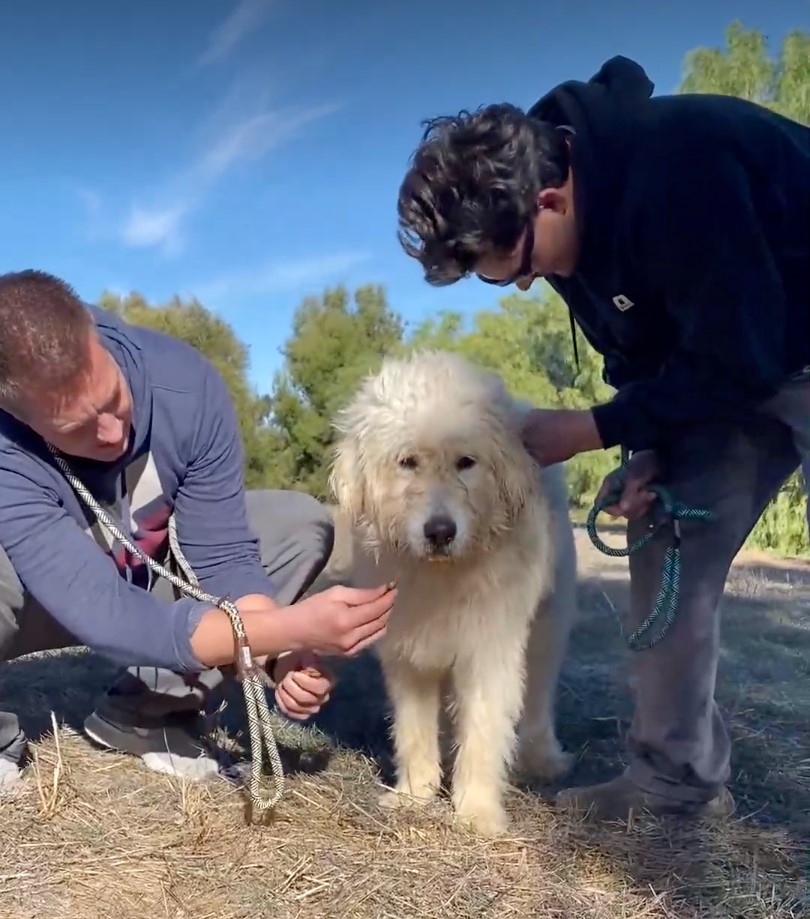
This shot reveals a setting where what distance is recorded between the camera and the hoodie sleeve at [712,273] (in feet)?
7.33

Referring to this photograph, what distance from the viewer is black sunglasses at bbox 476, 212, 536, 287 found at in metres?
2.47

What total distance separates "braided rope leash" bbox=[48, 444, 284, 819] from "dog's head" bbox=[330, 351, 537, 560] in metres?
0.55

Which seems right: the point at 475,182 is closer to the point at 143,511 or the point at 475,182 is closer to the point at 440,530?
the point at 440,530

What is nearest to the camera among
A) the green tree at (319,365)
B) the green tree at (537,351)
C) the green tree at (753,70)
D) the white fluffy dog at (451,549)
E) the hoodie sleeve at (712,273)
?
the hoodie sleeve at (712,273)

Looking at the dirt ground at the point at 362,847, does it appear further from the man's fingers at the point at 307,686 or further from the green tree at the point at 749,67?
the green tree at the point at 749,67

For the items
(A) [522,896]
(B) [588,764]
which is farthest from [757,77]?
→ (A) [522,896]

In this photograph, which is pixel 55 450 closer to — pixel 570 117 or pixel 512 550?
pixel 512 550

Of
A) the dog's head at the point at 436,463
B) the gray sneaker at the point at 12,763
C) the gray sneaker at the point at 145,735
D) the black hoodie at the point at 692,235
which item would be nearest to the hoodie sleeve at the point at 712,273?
the black hoodie at the point at 692,235

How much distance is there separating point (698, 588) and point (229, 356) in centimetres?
952

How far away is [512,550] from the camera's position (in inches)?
116

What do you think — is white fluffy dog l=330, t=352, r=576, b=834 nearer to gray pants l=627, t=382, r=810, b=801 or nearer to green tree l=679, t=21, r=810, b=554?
gray pants l=627, t=382, r=810, b=801

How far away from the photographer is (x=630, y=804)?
2834mm

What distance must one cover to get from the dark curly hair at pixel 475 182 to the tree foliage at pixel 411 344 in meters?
5.70

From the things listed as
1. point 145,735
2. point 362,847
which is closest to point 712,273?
point 362,847
